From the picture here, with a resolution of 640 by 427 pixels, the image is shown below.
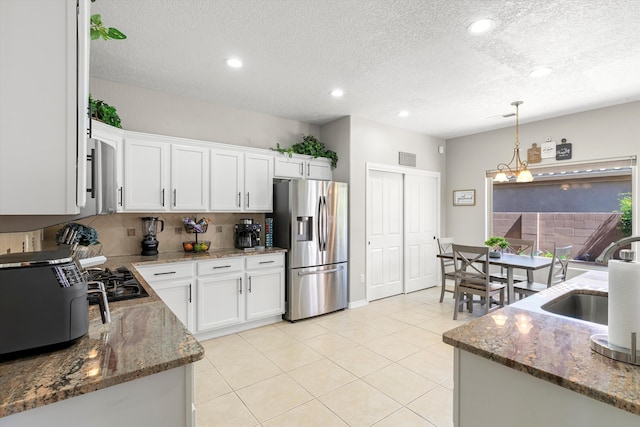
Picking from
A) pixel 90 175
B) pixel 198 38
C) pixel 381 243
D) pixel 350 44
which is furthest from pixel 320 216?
pixel 90 175

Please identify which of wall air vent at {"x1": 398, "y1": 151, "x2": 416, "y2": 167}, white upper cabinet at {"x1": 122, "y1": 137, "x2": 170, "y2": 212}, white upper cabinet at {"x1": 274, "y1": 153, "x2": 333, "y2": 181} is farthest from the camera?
wall air vent at {"x1": 398, "y1": 151, "x2": 416, "y2": 167}

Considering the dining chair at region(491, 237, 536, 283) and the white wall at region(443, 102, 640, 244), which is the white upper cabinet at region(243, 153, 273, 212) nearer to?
the dining chair at region(491, 237, 536, 283)

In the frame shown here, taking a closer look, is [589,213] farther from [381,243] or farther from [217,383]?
[217,383]

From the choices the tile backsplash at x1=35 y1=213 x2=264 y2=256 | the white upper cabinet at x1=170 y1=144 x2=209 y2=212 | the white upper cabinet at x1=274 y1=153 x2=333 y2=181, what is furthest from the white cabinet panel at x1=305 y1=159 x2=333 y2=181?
the white upper cabinet at x1=170 y1=144 x2=209 y2=212

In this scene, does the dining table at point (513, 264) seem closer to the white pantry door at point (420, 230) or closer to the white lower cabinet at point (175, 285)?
the white pantry door at point (420, 230)

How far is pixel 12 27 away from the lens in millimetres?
804

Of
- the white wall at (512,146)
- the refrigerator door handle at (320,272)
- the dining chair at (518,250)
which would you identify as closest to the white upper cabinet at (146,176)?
the refrigerator door handle at (320,272)

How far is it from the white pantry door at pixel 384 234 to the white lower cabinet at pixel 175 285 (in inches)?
101

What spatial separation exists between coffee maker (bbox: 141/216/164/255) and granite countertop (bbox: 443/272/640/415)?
3.17 metres

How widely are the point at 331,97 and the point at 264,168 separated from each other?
1213 mm

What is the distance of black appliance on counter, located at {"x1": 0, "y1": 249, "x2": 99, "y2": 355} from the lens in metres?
1.00

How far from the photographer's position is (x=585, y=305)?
180 centimetres

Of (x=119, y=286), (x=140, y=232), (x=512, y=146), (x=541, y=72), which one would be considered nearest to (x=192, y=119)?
(x=140, y=232)

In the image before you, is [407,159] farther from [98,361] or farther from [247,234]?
[98,361]
